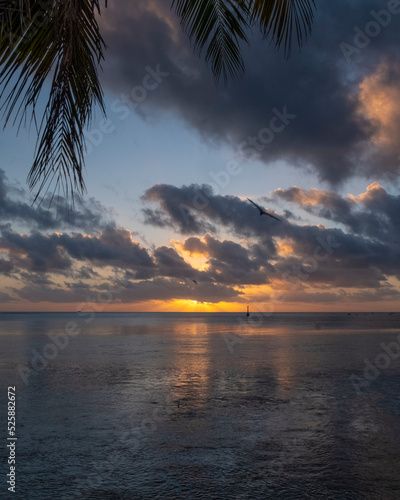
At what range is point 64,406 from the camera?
1430cm

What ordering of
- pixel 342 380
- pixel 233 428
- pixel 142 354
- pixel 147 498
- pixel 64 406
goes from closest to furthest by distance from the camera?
1. pixel 147 498
2. pixel 233 428
3. pixel 64 406
4. pixel 342 380
5. pixel 142 354

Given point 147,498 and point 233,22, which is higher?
point 233,22

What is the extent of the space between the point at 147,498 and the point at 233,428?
4636 mm

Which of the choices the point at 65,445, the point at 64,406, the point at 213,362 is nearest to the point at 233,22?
the point at 65,445

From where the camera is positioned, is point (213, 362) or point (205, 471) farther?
point (213, 362)

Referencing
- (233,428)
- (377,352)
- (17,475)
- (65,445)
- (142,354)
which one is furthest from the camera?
(377,352)

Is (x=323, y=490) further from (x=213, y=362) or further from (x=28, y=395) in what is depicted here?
(x=213, y=362)

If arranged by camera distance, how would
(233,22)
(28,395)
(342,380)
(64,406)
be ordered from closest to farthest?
1. (233,22)
2. (64,406)
3. (28,395)
4. (342,380)

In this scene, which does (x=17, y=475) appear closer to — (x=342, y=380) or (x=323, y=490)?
(x=323, y=490)

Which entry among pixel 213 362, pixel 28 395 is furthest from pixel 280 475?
pixel 213 362

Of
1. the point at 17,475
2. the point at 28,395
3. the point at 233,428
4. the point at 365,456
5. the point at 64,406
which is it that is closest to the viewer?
the point at 17,475

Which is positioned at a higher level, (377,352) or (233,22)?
(233,22)

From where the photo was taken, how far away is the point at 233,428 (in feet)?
39.0

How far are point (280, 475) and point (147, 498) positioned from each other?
8.50 feet
